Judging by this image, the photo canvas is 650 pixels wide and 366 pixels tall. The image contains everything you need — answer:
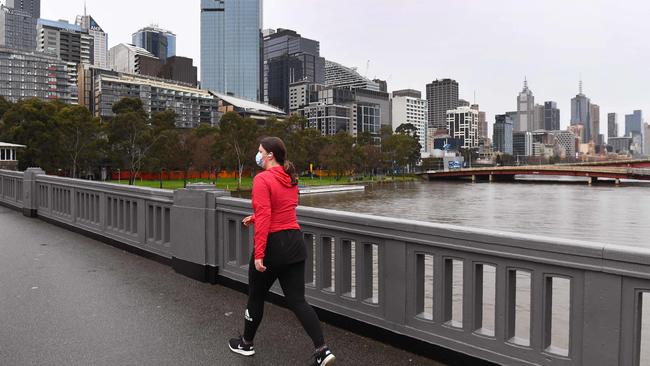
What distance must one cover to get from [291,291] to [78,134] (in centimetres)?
6457

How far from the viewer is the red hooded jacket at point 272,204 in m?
4.27

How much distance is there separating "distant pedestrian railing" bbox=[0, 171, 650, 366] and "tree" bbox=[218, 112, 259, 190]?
61.5 meters

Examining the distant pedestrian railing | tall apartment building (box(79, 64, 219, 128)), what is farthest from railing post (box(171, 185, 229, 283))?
tall apartment building (box(79, 64, 219, 128))

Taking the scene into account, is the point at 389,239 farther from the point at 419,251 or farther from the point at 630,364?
the point at 630,364

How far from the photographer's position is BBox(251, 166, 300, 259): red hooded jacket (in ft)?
14.0

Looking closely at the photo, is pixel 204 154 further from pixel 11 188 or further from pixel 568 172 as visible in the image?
pixel 568 172

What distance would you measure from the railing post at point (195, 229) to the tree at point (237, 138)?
6131 centimetres

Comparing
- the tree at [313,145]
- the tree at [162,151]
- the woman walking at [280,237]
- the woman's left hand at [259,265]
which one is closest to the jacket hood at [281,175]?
the woman walking at [280,237]

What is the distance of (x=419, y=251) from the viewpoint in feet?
15.4

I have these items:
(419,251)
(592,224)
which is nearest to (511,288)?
(419,251)

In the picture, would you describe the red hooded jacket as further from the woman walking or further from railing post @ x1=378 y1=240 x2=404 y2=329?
railing post @ x1=378 y1=240 x2=404 y2=329

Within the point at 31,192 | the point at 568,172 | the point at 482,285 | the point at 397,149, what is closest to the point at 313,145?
the point at 397,149

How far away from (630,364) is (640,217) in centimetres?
4142

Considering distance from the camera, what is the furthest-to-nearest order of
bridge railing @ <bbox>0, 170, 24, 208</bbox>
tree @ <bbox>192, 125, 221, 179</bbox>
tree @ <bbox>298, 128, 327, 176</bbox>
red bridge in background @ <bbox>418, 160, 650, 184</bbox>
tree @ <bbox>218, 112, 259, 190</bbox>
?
red bridge in background @ <bbox>418, 160, 650, 184</bbox>
tree @ <bbox>298, 128, 327, 176</bbox>
tree @ <bbox>192, 125, 221, 179</bbox>
tree @ <bbox>218, 112, 259, 190</bbox>
bridge railing @ <bbox>0, 170, 24, 208</bbox>
